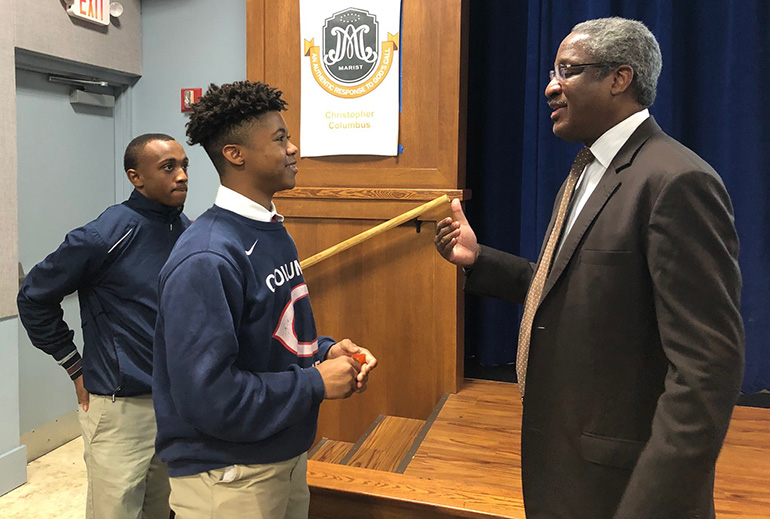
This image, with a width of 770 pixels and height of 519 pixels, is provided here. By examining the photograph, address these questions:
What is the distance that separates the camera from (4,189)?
2.81 m

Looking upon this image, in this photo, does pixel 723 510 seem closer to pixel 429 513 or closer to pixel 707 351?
pixel 429 513

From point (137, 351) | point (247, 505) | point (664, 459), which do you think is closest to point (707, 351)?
point (664, 459)

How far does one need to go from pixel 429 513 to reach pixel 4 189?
232cm

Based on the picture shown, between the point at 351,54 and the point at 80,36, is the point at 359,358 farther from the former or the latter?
the point at 80,36

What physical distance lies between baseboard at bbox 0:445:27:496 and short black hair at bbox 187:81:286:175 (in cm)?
225

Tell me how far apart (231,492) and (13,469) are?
2.15m

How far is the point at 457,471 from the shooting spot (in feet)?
7.39

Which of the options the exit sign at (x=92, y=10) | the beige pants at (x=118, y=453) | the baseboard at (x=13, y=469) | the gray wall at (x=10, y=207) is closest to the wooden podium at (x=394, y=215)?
the exit sign at (x=92, y=10)

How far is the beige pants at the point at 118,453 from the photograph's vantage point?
1891 mm

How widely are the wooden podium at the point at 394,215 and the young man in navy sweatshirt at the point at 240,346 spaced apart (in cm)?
152

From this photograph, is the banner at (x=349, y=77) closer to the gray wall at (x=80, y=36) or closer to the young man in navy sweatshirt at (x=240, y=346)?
the gray wall at (x=80, y=36)

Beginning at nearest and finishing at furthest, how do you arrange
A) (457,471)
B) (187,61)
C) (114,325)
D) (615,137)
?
(615,137) → (114,325) → (457,471) → (187,61)

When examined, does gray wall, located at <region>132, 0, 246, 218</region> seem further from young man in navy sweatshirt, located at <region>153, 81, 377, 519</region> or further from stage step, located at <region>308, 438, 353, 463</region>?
young man in navy sweatshirt, located at <region>153, 81, 377, 519</region>

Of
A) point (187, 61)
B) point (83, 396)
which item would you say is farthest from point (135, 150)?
point (187, 61)
